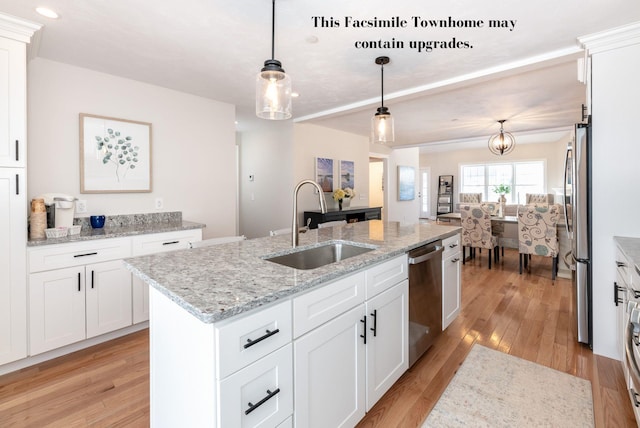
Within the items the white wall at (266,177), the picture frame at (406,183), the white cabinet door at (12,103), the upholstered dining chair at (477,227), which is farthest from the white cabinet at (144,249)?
the picture frame at (406,183)

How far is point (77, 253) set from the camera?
233 centimetres

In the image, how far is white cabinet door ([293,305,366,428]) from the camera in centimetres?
124

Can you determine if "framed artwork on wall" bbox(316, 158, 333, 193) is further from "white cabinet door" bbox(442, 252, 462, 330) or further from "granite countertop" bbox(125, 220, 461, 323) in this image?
"granite countertop" bbox(125, 220, 461, 323)

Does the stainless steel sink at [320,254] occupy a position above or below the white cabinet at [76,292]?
above

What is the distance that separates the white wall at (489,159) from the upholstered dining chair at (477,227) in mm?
5423

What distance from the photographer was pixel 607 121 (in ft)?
7.34

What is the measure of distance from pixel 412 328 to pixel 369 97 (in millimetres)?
2723

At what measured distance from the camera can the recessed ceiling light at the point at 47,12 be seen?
193cm

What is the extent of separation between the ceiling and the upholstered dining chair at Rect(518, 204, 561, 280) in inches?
54.7

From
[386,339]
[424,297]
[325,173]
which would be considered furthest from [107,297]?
[325,173]

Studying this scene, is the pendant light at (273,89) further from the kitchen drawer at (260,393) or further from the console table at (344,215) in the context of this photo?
the console table at (344,215)

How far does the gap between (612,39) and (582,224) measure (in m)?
1.29

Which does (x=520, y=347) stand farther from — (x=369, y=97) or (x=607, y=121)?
(x=369, y=97)

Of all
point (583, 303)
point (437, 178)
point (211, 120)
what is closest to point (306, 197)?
point (211, 120)
